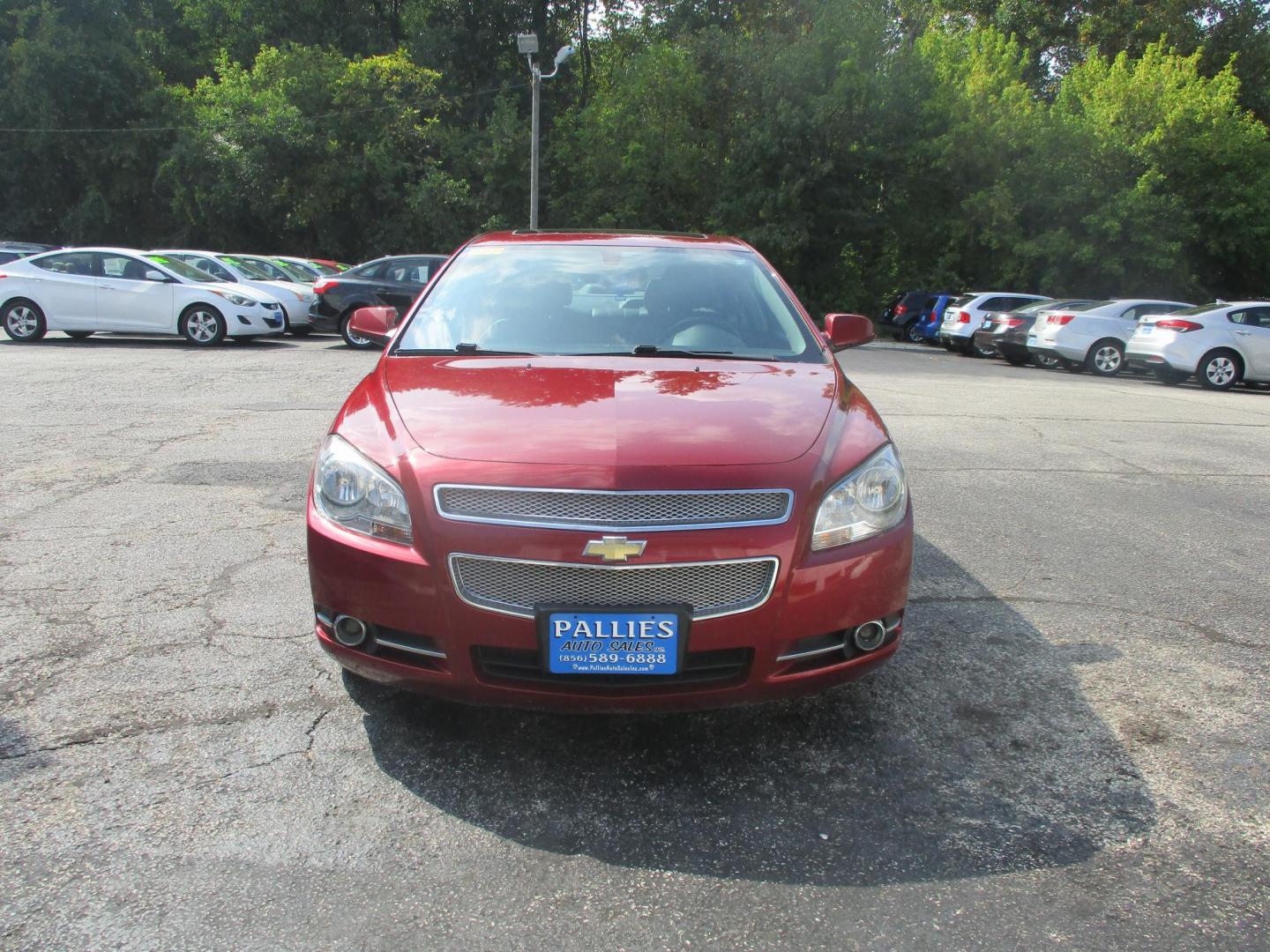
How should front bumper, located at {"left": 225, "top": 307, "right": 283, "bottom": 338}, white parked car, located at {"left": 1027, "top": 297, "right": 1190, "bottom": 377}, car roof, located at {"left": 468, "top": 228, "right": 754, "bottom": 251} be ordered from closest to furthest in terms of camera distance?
car roof, located at {"left": 468, "top": 228, "right": 754, "bottom": 251}, front bumper, located at {"left": 225, "top": 307, "right": 283, "bottom": 338}, white parked car, located at {"left": 1027, "top": 297, "right": 1190, "bottom": 377}

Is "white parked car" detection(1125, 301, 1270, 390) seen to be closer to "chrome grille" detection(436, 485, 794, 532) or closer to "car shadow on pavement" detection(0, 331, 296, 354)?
"car shadow on pavement" detection(0, 331, 296, 354)

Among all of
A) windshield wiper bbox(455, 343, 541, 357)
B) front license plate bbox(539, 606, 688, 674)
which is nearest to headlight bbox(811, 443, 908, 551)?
front license plate bbox(539, 606, 688, 674)

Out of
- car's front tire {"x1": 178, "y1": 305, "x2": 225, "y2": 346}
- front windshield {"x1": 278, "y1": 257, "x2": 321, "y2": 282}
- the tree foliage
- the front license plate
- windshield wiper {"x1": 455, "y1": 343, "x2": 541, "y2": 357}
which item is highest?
the tree foliage

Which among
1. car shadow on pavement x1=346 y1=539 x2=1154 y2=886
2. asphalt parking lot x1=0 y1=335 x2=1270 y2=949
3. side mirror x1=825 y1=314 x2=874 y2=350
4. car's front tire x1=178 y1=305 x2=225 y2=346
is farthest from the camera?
car's front tire x1=178 y1=305 x2=225 y2=346

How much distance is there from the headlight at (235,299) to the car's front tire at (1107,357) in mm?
14470

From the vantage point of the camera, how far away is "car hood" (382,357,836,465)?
287cm

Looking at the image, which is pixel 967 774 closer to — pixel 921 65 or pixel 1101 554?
pixel 1101 554

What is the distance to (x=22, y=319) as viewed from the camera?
15.5 m

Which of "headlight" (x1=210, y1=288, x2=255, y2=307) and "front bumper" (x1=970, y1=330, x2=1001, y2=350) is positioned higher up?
"headlight" (x1=210, y1=288, x2=255, y2=307)

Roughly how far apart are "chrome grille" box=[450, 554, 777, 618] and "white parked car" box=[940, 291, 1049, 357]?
67.6 feet

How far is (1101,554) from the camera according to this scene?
209 inches

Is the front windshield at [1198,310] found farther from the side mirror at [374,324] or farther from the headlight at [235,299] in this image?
the side mirror at [374,324]

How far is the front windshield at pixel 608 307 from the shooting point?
3971mm

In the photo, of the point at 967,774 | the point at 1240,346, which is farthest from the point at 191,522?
the point at 1240,346
